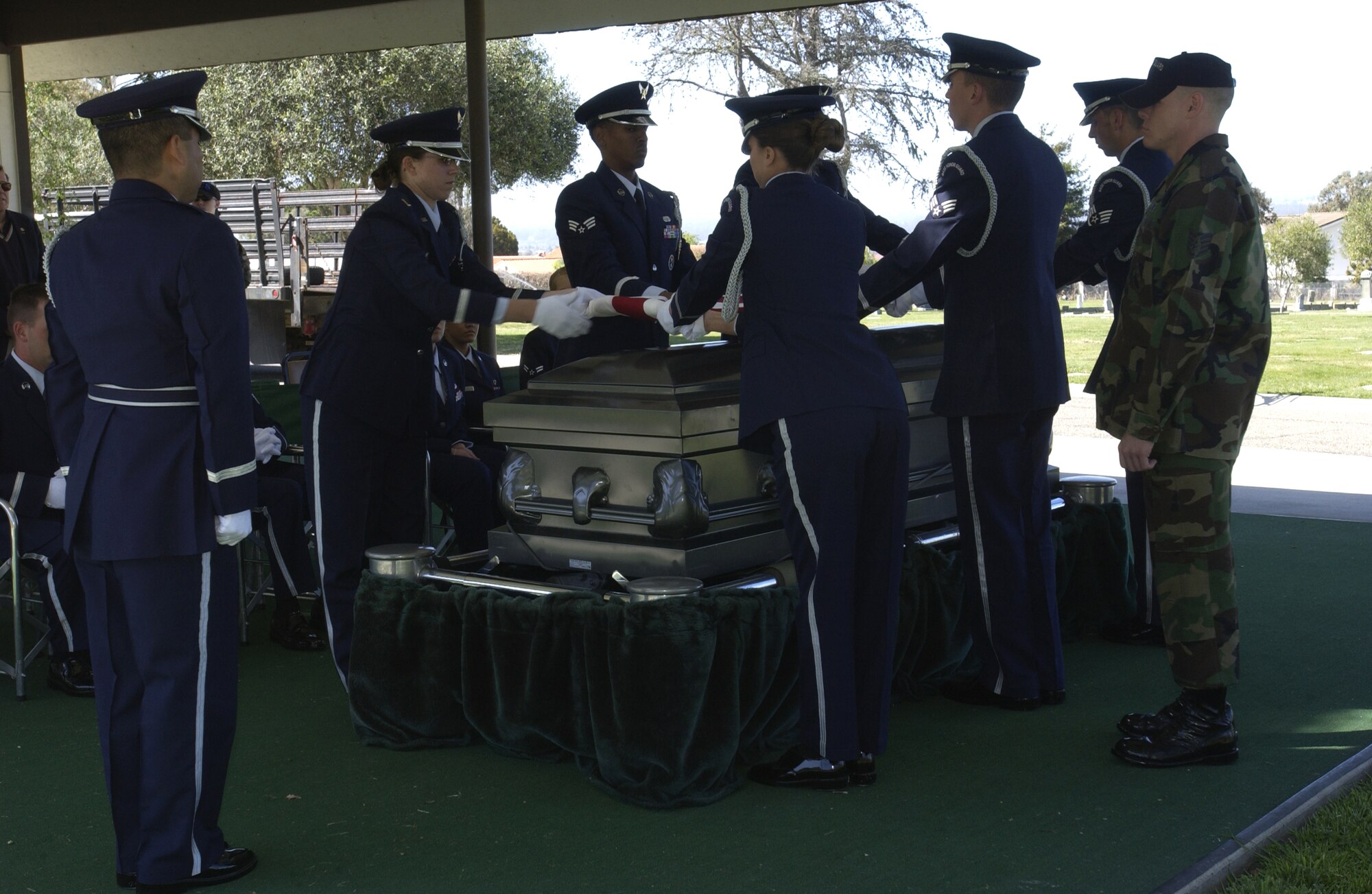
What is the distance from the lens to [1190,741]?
10.4 feet

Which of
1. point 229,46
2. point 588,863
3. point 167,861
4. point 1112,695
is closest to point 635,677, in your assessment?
point 588,863

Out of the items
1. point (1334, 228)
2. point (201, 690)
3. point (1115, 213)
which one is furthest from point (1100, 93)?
point (1334, 228)

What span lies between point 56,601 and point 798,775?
8.10 feet

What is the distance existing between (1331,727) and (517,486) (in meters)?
2.28

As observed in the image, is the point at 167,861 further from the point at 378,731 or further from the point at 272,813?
the point at 378,731

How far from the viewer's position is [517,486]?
3.47 m

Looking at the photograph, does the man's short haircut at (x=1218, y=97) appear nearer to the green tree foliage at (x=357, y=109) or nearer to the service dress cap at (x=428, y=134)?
the service dress cap at (x=428, y=134)

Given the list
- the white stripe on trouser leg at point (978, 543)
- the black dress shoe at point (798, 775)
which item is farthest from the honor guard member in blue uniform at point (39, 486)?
the white stripe on trouser leg at point (978, 543)

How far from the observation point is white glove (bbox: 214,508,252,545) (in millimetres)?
2520

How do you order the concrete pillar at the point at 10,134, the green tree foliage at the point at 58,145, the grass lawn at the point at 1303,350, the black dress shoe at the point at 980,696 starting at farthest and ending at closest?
the green tree foliage at the point at 58,145
the grass lawn at the point at 1303,350
the concrete pillar at the point at 10,134
the black dress shoe at the point at 980,696

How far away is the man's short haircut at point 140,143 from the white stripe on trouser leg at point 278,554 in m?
2.36

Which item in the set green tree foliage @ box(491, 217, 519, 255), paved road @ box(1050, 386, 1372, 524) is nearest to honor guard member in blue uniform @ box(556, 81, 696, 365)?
paved road @ box(1050, 386, 1372, 524)

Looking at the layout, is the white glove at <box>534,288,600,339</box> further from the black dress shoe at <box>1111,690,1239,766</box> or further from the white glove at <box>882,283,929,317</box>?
the black dress shoe at <box>1111,690,1239,766</box>

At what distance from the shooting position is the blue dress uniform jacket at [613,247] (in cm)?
394
